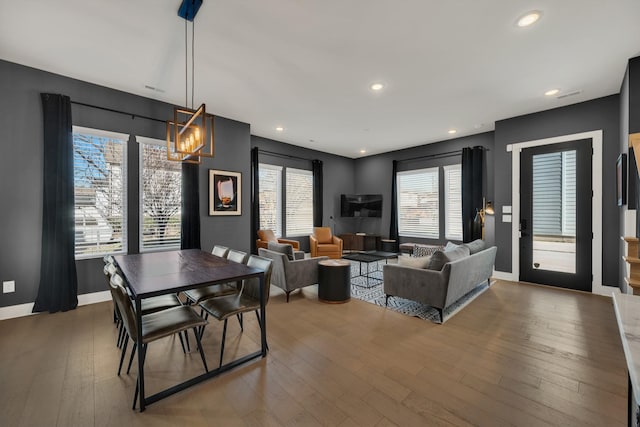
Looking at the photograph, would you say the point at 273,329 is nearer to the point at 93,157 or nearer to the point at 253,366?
the point at 253,366

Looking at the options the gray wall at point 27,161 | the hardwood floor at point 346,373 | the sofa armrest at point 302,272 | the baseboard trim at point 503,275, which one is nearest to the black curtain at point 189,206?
the gray wall at point 27,161

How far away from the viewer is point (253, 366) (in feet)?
7.49

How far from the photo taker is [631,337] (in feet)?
3.11

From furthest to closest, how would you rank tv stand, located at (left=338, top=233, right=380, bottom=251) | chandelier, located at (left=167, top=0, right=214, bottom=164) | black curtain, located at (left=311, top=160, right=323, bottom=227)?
tv stand, located at (left=338, top=233, right=380, bottom=251), black curtain, located at (left=311, top=160, right=323, bottom=227), chandelier, located at (left=167, top=0, right=214, bottom=164)

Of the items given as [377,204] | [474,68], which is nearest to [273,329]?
[474,68]

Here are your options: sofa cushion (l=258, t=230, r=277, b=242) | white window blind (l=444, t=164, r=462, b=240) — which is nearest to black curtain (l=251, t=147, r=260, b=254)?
sofa cushion (l=258, t=230, r=277, b=242)

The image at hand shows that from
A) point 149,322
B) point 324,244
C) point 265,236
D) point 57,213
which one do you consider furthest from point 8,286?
point 324,244

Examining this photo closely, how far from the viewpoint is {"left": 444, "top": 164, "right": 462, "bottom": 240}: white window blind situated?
6508 mm

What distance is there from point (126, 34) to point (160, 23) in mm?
455

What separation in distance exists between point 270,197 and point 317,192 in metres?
1.44

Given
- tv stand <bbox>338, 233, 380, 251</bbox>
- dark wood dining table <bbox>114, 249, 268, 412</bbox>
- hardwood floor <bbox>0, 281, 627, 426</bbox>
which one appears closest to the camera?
hardwood floor <bbox>0, 281, 627, 426</bbox>

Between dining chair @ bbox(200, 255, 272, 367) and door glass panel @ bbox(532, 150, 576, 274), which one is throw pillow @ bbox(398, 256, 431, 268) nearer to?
dining chair @ bbox(200, 255, 272, 367)

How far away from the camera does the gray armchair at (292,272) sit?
12.9 ft

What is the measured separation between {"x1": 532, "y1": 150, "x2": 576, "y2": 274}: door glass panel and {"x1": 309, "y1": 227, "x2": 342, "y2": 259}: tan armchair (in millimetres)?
3839
